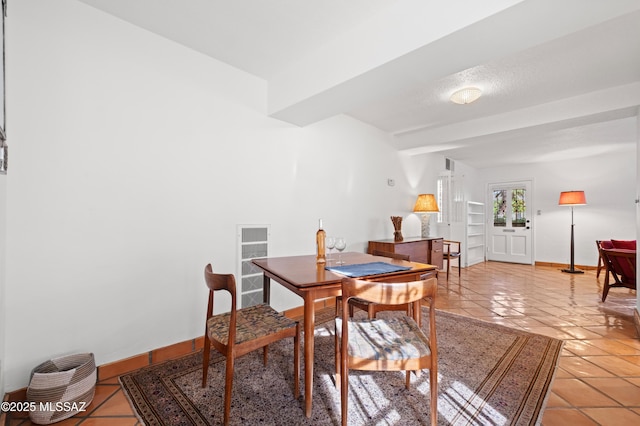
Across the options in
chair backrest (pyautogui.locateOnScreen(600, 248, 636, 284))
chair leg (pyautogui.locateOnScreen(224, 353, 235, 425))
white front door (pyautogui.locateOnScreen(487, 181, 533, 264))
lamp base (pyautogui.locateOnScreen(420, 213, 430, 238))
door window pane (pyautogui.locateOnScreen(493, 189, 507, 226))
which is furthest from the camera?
door window pane (pyautogui.locateOnScreen(493, 189, 507, 226))

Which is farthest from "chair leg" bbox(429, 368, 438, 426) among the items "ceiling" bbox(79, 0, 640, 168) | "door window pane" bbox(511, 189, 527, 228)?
"door window pane" bbox(511, 189, 527, 228)

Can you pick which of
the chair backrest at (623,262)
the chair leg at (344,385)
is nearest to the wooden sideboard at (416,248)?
the chair backrest at (623,262)

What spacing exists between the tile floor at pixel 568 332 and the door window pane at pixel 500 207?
188cm

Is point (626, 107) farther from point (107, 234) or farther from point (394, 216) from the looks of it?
point (107, 234)

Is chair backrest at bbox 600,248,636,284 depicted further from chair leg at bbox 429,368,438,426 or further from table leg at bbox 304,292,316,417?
table leg at bbox 304,292,316,417

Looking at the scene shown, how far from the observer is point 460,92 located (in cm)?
284

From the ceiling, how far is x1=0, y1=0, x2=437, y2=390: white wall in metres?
0.25

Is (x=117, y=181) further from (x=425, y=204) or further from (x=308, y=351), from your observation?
(x=425, y=204)

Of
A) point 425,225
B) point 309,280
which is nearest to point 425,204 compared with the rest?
point 425,225

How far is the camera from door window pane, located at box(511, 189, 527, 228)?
270 inches

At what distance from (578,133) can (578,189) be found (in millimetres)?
2532

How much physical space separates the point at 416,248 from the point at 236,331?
3.16 meters

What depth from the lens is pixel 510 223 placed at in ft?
23.0

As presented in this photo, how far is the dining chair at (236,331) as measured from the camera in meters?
1.38
